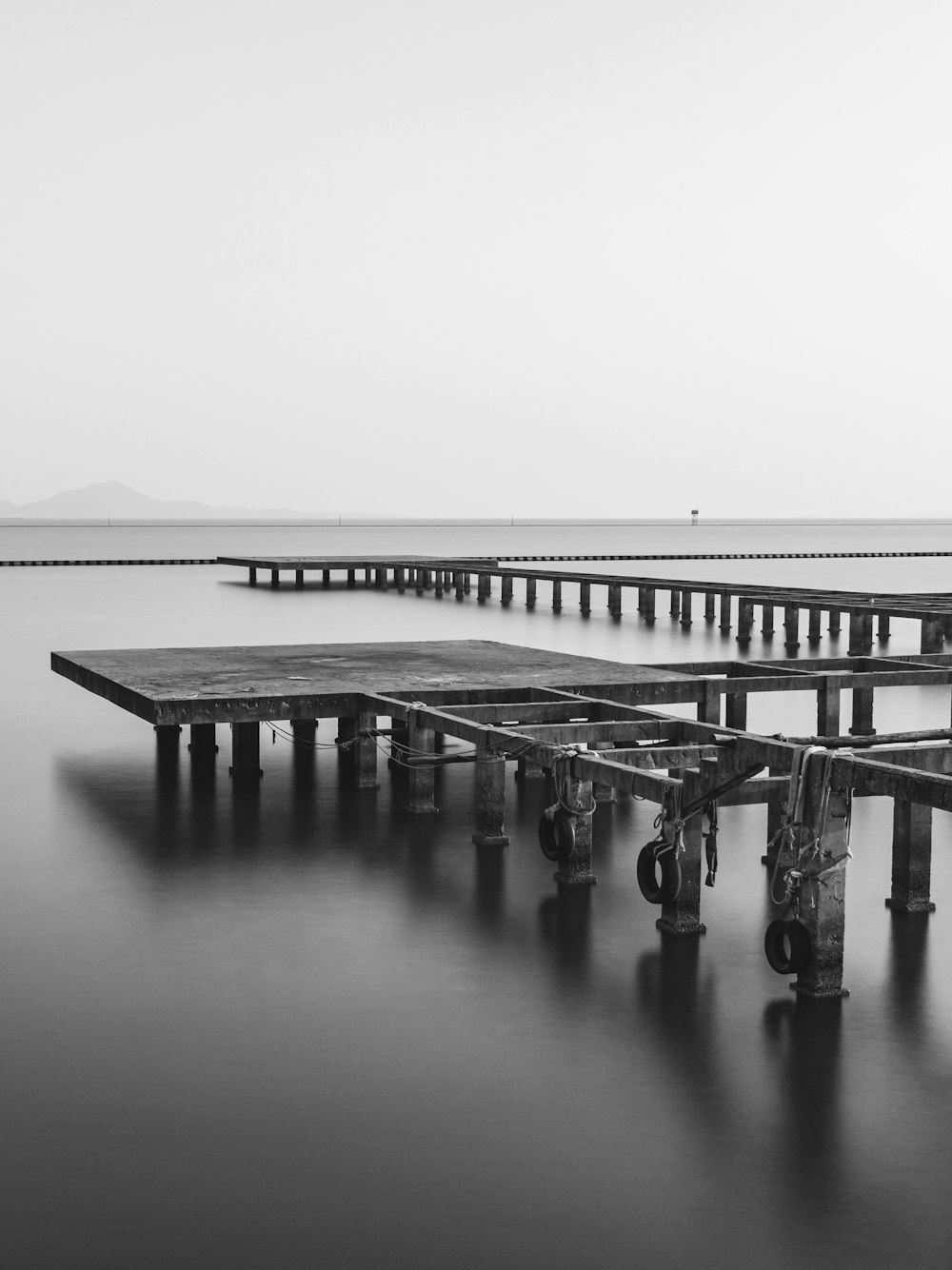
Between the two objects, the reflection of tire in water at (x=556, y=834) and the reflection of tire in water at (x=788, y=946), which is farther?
the reflection of tire in water at (x=556, y=834)

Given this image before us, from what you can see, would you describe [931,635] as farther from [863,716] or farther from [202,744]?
[202,744]

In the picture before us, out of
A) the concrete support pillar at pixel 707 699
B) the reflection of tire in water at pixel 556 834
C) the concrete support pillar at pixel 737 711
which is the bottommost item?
the reflection of tire in water at pixel 556 834

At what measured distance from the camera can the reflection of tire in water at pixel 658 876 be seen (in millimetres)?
7707

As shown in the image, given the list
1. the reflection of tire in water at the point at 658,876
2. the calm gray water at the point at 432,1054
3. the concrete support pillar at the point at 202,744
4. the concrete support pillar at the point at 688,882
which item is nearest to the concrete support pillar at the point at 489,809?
the calm gray water at the point at 432,1054

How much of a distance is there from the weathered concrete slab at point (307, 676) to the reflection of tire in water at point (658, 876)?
11.1ft

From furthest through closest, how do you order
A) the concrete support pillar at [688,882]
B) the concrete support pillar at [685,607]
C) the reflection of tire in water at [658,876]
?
the concrete support pillar at [685,607], the reflection of tire in water at [658,876], the concrete support pillar at [688,882]

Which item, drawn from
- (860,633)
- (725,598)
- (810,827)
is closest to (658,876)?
(810,827)

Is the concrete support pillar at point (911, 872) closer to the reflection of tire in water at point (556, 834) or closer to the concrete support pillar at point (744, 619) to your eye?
the reflection of tire in water at point (556, 834)

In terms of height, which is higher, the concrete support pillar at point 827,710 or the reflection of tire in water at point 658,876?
the concrete support pillar at point 827,710

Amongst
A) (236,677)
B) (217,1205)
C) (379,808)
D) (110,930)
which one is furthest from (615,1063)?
(236,677)

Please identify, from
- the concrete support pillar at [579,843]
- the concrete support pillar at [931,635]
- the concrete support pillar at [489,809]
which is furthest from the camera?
the concrete support pillar at [931,635]

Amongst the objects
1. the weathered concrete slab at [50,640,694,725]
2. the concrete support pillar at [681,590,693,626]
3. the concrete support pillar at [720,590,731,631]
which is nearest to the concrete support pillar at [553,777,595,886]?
the weathered concrete slab at [50,640,694,725]

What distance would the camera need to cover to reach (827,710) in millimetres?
12469

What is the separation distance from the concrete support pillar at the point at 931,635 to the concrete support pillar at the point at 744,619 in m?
5.84
